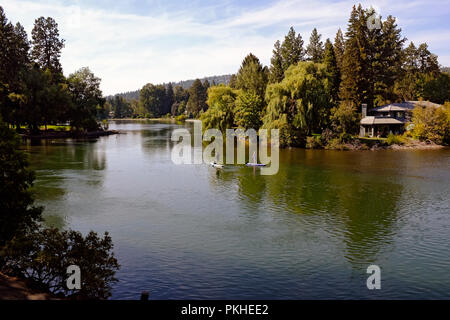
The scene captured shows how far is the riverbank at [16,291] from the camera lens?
12672 millimetres

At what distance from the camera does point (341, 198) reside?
106 ft

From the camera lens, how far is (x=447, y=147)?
219 feet

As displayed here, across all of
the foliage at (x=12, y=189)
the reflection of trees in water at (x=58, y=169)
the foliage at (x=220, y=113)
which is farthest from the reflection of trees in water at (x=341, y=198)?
the foliage at (x=220, y=113)

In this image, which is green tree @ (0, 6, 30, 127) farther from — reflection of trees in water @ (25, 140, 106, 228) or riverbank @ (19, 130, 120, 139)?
reflection of trees in water @ (25, 140, 106, 228)

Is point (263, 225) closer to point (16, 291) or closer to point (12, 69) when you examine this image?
point (16, 291)

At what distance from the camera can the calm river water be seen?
16953 mm

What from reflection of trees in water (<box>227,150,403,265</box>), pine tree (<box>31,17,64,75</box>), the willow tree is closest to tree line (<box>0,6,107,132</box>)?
pine tree (<box>31,17,64,75</box>)

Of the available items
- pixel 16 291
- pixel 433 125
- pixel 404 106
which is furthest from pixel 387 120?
pixel 16 291

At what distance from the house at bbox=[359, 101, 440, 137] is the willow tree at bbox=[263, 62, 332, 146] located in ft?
33.3

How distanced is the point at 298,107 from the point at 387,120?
19.4 meters

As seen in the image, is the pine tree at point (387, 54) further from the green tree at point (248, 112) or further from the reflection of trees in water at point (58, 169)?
the reflection of trees in water at point (58, 169)

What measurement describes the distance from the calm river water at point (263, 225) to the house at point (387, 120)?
25993mm
